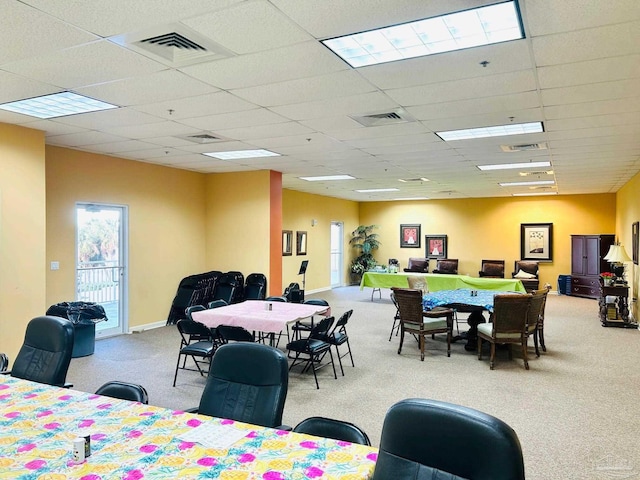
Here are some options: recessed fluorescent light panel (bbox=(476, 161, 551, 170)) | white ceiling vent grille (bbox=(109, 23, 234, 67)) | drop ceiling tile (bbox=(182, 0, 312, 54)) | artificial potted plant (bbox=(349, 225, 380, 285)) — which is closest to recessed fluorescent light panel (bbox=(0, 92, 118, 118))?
white ceiling vent grille (bbox=(109, 23, 234, 67))

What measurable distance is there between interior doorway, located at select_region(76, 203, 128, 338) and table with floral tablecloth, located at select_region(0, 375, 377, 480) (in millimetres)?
5081

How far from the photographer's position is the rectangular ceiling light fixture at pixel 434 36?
2609mm

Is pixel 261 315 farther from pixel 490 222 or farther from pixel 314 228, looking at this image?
pixel 490 222

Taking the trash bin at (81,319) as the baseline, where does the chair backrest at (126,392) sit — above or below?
above

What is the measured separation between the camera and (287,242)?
38.0 feet

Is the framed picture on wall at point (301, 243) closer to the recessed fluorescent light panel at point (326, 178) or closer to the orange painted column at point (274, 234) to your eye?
the recessed fluorescent light panel at point (326, 178)

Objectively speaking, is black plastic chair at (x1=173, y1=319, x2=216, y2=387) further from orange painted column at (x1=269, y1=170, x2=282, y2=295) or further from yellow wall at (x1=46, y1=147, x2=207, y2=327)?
orange painted column at (x1=269, y1=170, x2=282, y2=295)

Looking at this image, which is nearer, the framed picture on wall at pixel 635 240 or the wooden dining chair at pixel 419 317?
the wooden dining chair at pixel 419 317

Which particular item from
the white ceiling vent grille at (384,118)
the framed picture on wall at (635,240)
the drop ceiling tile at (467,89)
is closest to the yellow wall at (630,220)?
the framed picture on wall at (635,240)

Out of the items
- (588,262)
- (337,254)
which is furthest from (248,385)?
(337,254)

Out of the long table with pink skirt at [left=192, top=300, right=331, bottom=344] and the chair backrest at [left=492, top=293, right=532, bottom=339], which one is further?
the chair backrest at [left=492, top=293, right=532, bottom=339]

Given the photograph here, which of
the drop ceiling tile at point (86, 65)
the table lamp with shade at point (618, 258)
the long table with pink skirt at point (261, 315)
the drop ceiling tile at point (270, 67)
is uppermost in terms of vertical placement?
the drop ceiling tile at point (86, 65)

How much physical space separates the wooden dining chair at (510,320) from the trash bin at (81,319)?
5.15m

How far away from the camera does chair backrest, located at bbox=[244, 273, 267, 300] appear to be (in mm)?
8133
